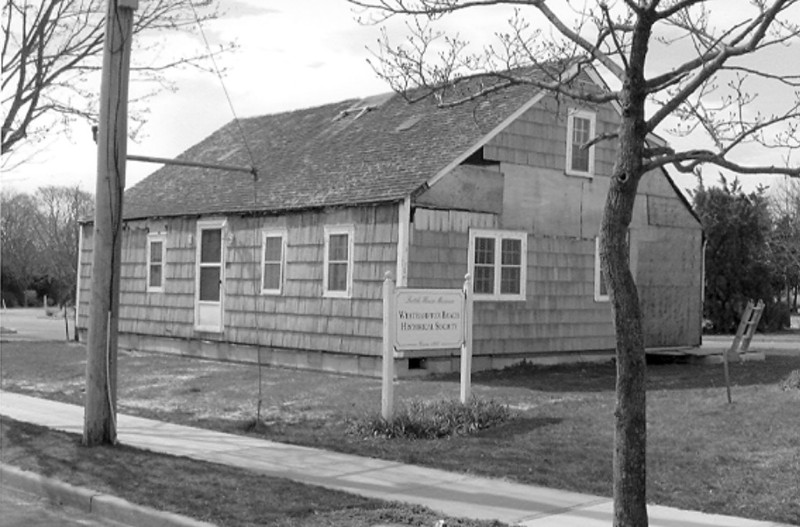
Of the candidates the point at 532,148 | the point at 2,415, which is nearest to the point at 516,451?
the point at 2,415

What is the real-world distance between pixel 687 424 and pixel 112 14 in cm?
794

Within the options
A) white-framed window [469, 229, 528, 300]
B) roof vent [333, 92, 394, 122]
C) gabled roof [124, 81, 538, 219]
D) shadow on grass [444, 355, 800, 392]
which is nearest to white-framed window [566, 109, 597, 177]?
gabled roof [124, 81, 538, 219]

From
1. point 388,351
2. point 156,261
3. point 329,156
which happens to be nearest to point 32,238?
point 156,261

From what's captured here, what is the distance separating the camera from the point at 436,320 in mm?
12672

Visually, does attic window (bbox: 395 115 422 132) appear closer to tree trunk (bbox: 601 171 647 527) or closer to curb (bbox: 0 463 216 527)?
curb (bbox: 0 463 216 527)

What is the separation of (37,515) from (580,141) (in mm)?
14724

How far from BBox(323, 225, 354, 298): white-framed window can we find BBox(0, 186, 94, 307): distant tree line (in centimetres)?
4292

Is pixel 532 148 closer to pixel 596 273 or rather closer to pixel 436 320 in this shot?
pixel 596 273

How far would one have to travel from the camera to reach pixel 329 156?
21.5m

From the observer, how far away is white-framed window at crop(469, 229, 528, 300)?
18734 mm

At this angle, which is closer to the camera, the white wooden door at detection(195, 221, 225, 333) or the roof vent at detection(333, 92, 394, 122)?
the white wooden door at detection(195, 221, 225, 333)

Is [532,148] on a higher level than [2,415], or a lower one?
higher

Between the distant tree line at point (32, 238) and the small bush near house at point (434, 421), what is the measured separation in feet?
164

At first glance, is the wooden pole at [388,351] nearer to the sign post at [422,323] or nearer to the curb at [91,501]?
the sign post at [422,323]
